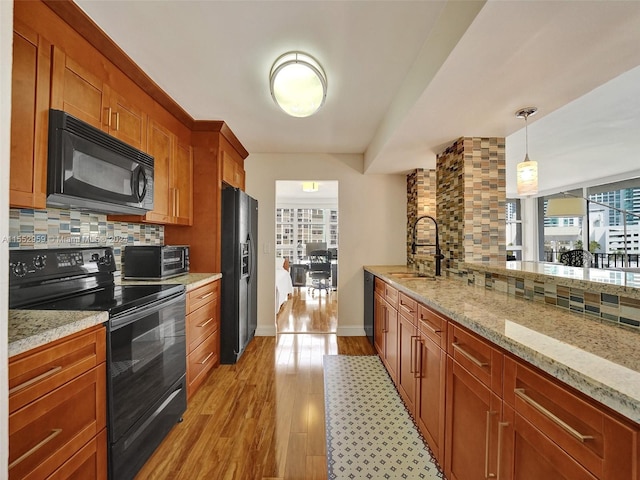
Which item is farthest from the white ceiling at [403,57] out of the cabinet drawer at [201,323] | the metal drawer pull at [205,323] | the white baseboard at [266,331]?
the white baseboard at [266,331]

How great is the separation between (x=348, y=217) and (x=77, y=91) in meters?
2.90

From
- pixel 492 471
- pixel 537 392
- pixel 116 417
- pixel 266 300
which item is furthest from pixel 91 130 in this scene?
pixel 266 300

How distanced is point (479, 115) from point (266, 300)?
3.03m

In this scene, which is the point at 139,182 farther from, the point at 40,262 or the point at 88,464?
the point at 88,464

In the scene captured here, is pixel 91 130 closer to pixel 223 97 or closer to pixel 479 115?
pixel 223 97

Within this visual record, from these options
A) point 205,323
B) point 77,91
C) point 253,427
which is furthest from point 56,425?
point 77,91

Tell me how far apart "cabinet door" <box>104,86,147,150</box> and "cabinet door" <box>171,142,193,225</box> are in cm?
46

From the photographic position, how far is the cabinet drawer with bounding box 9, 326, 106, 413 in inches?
36.1

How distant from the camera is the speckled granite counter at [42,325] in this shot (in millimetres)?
937

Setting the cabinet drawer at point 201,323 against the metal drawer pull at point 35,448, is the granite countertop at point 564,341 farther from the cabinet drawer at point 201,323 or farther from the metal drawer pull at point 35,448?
the cabinet drawer at point 201,323

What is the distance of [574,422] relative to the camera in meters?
0.75

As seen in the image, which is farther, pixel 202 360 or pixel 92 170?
pixel 202 360

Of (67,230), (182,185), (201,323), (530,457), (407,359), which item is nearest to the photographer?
(530,457)

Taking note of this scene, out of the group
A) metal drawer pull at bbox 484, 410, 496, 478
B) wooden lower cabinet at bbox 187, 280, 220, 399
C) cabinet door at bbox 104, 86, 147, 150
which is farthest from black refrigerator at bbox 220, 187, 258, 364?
metal drawer pull at bbox 484, 410, 496, 478
